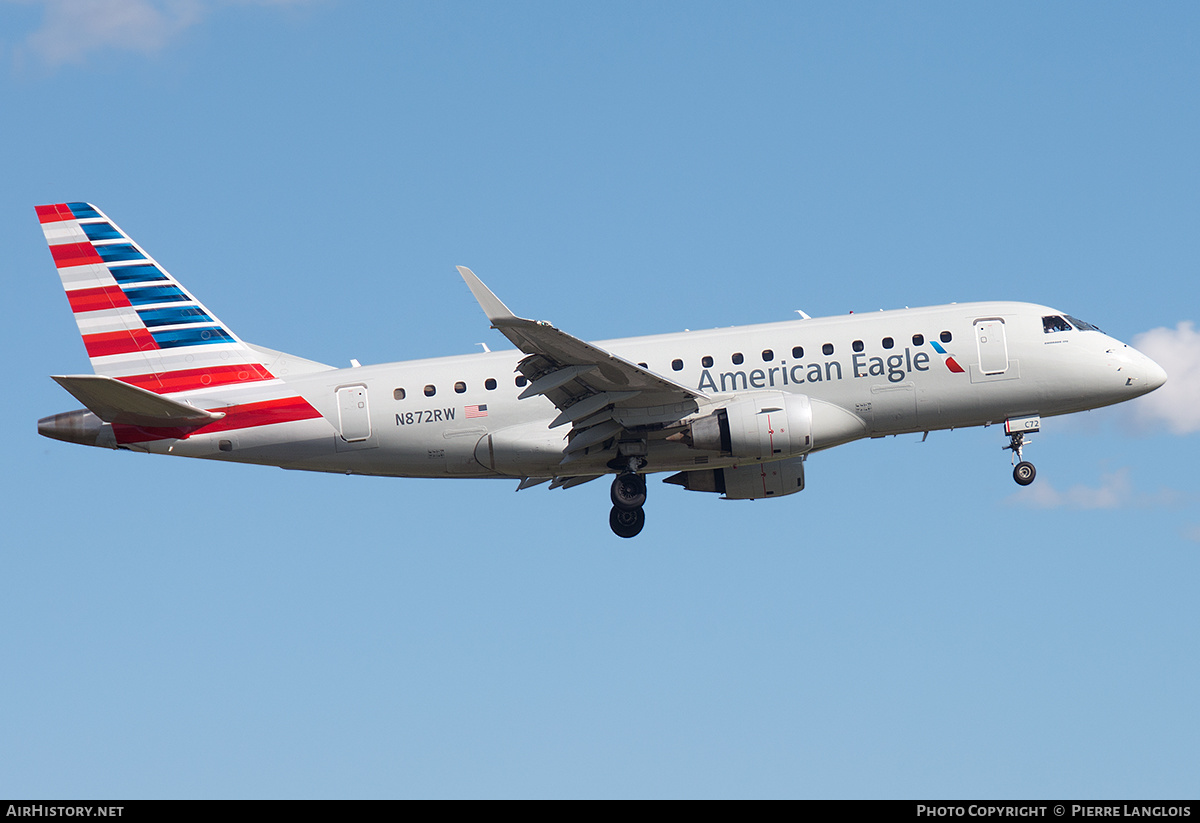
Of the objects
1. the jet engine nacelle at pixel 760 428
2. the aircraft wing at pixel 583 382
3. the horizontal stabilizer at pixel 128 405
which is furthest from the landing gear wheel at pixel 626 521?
the horizontal stabilizer at pixel 128 405

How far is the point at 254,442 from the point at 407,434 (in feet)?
13.8

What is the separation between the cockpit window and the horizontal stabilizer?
22.3 metres

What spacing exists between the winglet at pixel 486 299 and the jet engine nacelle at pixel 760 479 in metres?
10.0

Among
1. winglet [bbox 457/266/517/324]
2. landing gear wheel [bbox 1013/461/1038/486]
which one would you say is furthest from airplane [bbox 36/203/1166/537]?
winglet [bbox 457/266/517/324]

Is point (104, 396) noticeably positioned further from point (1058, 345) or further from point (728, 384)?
point (1058, 345)

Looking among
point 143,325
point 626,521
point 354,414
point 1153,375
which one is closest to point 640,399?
point 626,521

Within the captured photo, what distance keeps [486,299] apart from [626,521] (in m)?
9.10

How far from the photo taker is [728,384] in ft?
107

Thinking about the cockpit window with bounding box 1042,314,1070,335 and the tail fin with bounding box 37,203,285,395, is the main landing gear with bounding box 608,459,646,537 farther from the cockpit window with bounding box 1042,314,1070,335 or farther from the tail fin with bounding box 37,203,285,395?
the cockpit window with bounding box 1042,314,1070,335

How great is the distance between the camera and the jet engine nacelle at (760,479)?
35.2m

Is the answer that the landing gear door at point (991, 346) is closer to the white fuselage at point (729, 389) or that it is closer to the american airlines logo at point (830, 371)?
the white fuselage at point (729, 389)

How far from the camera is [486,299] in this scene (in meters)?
27.7

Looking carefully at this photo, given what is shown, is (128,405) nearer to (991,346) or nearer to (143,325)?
(143,325)

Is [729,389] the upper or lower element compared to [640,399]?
upper
